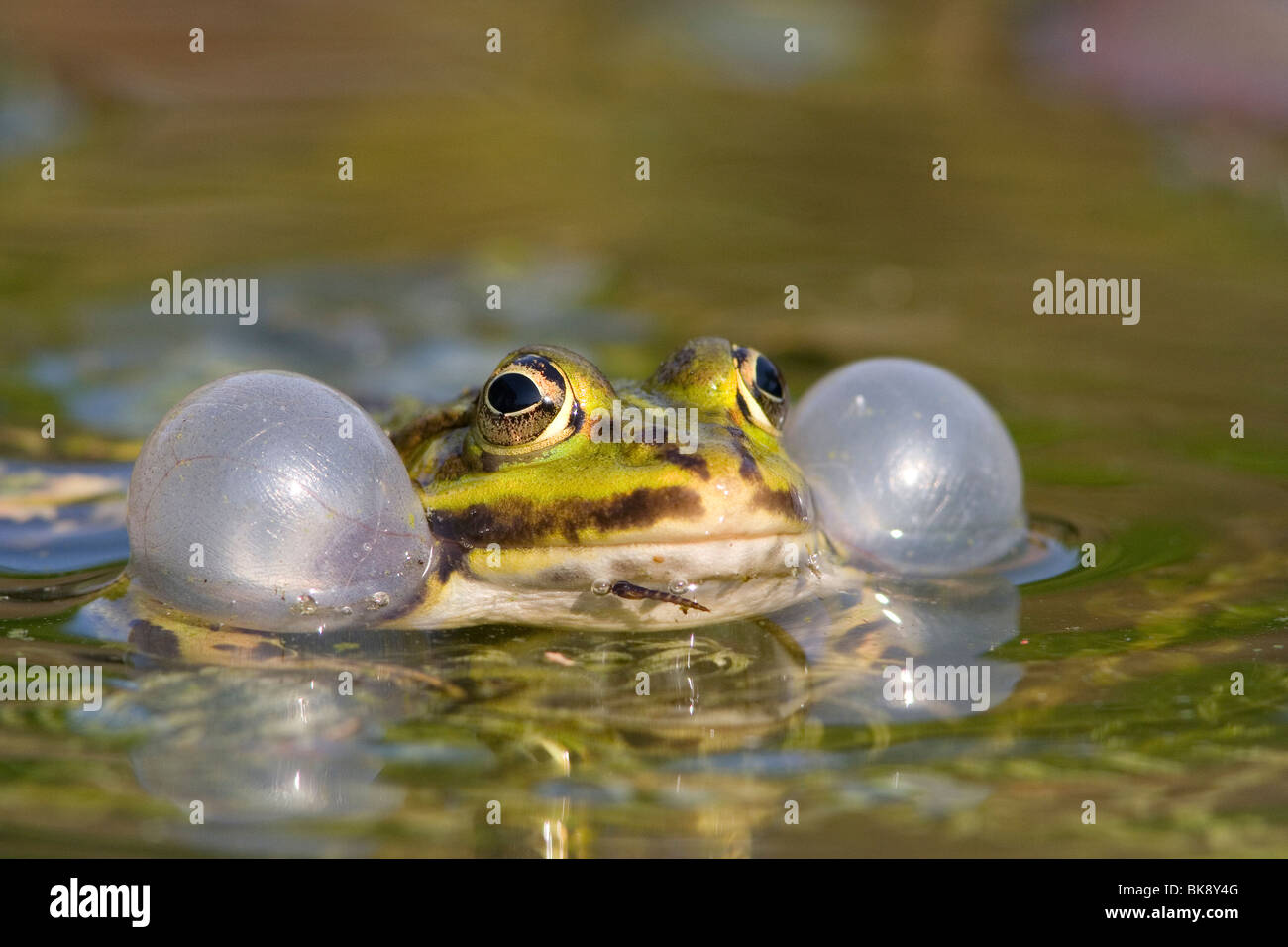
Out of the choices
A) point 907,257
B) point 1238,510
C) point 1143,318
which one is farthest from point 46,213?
point 1238,510

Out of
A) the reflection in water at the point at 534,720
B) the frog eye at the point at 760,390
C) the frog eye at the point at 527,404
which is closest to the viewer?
the reflection in water at the point at 534,720

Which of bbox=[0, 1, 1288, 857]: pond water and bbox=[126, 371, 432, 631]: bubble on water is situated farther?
bbox=[126, 371, 432, 631]: bubble on water

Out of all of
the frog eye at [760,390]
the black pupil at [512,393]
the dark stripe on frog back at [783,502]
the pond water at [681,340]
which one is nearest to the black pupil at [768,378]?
the frog eye at [760,390]

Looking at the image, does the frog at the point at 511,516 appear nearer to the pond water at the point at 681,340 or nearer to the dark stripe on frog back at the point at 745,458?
the dark stripe on frog back at the point at 745,458

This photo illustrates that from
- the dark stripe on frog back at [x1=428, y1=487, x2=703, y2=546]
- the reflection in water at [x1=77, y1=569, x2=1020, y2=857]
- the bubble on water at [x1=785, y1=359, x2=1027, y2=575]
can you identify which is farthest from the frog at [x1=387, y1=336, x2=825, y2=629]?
the bubble on water at [x1=785, y1=359, x2=1027, y2=575]

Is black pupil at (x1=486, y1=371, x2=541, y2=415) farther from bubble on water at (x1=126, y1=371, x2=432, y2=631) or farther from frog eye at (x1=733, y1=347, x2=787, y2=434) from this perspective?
frog eye at (x1=733, y1=347, x2=787, y2=434)

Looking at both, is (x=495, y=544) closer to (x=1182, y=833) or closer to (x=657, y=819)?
(x=657, y=819)
